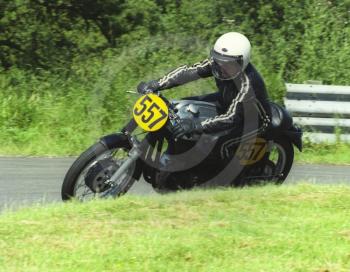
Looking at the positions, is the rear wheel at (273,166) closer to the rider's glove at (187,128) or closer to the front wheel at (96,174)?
the rider's glove at (187,128)

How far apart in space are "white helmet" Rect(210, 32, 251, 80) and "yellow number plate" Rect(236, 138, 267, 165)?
2.38 feet

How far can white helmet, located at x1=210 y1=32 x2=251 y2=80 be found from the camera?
22.7 feet

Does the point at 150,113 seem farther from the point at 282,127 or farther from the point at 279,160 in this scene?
the point at 279,160

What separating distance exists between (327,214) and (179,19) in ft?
30.7

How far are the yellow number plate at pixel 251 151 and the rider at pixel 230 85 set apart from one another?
23 cm

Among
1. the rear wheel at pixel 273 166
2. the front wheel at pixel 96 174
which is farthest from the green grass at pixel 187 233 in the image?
the rear wheel at pixel 273 166

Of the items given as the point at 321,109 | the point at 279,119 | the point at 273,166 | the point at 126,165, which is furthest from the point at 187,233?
the point at 321,109

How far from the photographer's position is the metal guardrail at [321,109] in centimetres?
1077

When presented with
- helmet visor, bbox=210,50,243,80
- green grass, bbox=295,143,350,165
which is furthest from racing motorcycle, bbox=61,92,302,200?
green grass, bbox=295,143,350,165

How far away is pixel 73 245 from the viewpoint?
5168 millimetres

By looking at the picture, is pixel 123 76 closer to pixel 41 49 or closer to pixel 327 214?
pixel 41 49

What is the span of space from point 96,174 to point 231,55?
5.29 ft

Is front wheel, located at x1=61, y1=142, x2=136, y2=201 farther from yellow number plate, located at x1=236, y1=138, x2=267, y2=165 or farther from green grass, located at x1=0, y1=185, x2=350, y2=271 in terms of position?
yellow number plate, located at x1=236, y1=138, x2=267, y2=165

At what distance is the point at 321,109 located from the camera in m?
10.9
